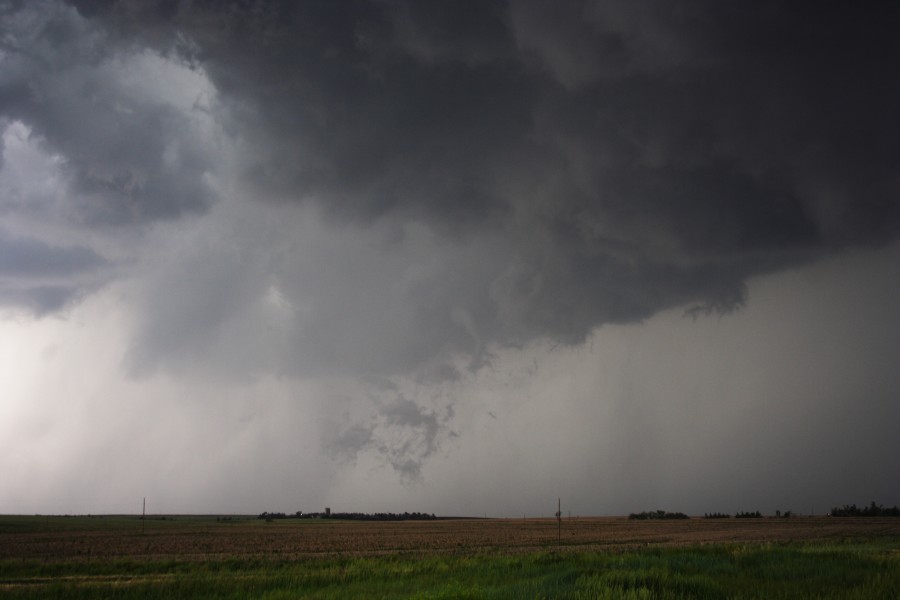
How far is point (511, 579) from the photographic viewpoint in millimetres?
25266

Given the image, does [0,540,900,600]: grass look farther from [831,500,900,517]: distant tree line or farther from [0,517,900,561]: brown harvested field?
[831,500,900,517]: distant tree line

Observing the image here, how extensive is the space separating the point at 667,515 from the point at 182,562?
176m

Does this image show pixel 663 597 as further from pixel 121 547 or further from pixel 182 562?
pixel 121 547

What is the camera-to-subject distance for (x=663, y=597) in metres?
16.8

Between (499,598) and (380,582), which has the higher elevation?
→ (499,598)

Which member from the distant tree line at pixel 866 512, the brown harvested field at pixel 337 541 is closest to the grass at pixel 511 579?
the brown harvested field at pixel 337 541

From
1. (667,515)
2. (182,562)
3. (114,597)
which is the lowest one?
(667,515)

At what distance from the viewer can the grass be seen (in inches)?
709

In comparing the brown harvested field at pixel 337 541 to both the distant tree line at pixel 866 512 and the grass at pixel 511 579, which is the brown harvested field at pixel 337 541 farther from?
the distant tree line at pixel 866 512

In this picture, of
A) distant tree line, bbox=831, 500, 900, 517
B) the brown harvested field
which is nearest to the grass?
the brown harvested field

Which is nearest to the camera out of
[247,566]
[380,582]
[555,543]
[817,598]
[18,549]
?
[817,598]

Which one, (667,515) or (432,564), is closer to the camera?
(432,564)

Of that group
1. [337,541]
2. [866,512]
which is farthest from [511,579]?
[866,512]

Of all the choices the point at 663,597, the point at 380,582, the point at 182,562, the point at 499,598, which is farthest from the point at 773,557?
the point at 182,562
